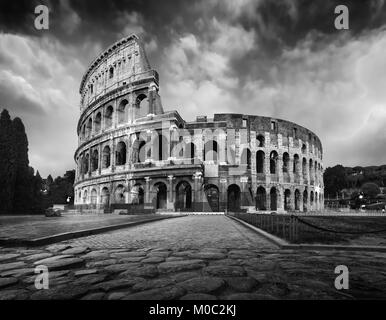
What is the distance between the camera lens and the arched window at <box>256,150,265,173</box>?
3362 cm

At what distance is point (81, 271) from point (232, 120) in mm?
30644

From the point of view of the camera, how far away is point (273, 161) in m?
35.6

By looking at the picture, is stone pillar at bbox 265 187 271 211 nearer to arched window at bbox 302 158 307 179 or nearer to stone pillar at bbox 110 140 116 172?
arched window at bbox 302 158 307 179

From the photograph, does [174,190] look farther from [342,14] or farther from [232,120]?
[342,14]

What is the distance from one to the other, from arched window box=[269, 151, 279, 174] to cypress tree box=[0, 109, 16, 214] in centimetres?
2834

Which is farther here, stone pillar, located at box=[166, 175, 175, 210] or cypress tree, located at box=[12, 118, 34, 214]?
stone pillar, located at box=[166, 175, 175, 210]

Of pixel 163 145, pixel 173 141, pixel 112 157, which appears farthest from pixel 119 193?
pixel 173 141

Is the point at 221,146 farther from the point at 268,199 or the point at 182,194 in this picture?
the point at 268,199

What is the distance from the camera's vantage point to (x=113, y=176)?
29859mm

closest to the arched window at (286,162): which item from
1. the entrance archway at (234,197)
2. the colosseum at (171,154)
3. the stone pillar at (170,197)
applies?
the colosseum at (171,154)

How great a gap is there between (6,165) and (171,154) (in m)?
14.3

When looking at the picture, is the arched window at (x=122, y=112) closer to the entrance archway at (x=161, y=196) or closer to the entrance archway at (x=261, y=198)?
the entrance archway at (x=161, y=196)

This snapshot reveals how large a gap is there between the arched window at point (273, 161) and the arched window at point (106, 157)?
2067cm

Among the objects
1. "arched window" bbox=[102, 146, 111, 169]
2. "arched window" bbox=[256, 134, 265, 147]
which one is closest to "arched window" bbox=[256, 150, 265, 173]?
"arched window" bbox=[256, 134, 265, 147]
